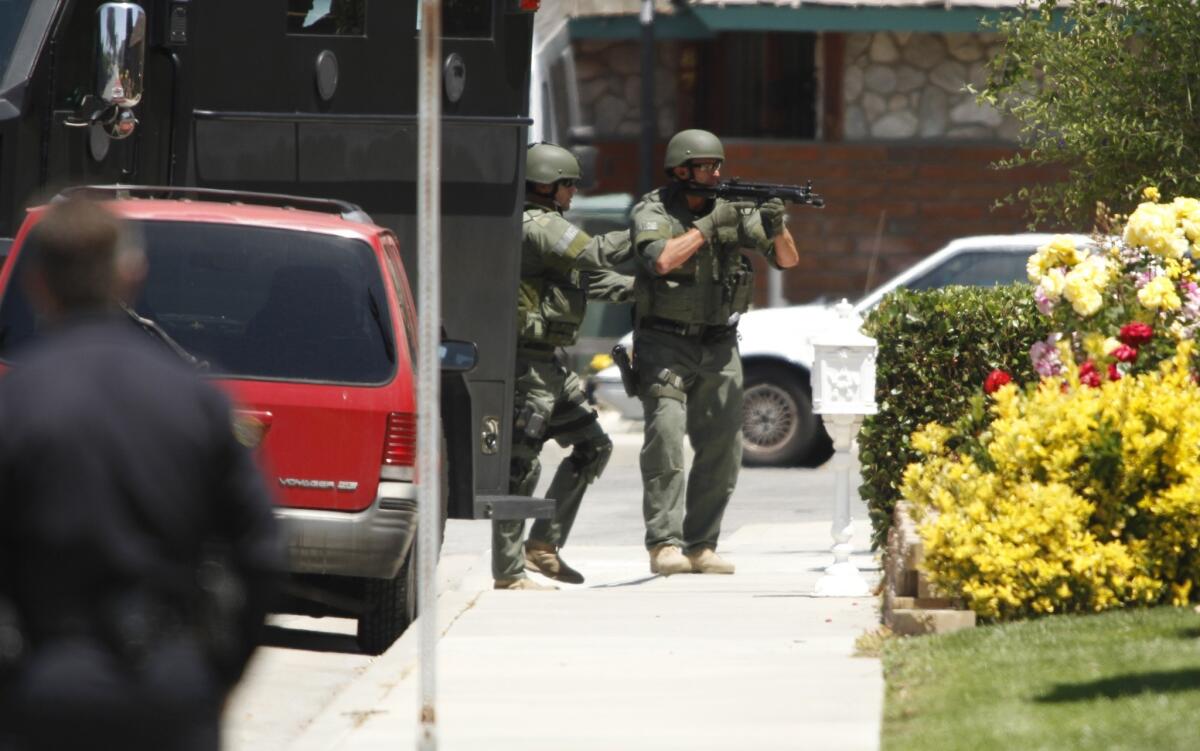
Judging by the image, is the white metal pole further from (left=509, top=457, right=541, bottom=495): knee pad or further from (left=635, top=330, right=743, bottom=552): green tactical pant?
(left=635, top=330, right=743, bottom=552): green tactical pant

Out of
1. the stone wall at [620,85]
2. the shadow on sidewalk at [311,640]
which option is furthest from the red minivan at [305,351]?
the stone wall at [620,85]

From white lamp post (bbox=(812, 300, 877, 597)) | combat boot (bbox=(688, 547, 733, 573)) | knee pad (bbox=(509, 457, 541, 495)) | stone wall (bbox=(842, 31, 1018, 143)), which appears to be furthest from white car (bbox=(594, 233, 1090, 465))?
stone wall (bbox=(842, 31, 1018, 143))

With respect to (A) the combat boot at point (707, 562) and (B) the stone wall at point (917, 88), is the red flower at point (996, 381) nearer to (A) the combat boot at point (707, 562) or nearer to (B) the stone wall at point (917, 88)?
(A) the combat boot at point (707, 562)

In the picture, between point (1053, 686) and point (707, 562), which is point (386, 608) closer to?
point (707, 562)

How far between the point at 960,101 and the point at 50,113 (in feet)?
52.7

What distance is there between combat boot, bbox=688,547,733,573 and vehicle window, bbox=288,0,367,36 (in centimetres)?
294

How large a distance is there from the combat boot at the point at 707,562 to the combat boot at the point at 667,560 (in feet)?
0.40

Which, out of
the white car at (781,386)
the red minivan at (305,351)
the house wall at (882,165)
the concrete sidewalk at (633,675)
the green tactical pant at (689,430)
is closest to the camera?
the concrete sidewalk at (633,675)

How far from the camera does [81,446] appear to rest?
3.63 metres

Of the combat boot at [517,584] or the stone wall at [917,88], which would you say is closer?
the combat boot at [517,584]

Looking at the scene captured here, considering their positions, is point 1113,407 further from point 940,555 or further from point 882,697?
point 882,697

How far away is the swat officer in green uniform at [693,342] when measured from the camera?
1088cm

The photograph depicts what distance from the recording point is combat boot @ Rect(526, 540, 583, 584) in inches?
435

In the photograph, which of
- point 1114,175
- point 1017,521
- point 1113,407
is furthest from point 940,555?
point 1114,175
